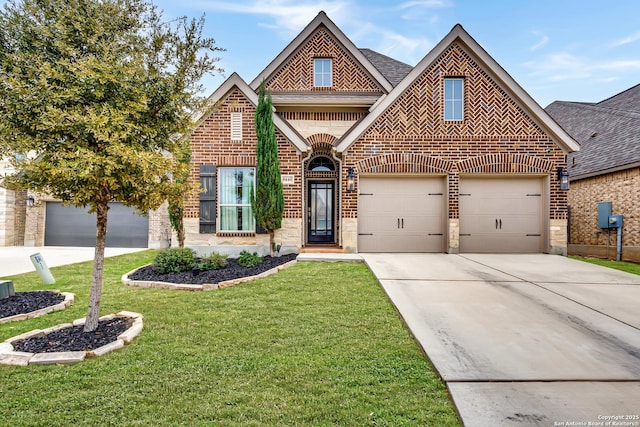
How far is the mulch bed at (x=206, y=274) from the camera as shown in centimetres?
665

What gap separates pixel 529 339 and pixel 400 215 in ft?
21.1

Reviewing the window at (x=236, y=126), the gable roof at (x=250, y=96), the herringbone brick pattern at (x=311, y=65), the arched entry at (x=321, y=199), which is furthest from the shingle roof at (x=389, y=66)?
the window at (x=236, y=126)

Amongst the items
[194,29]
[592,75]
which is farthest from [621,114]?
[194,29]

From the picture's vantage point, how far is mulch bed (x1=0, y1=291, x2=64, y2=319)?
191 inches

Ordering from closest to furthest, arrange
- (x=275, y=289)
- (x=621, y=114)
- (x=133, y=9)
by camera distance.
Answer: (x=133, y=9) < (x=275, y=289) < (x=621, y=114)

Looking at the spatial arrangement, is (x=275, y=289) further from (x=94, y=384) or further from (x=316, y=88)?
(x=316, y=88)

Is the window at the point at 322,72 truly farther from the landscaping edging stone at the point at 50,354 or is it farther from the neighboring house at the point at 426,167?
the landscaping edging stone at the point at 50,354

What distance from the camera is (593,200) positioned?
38.7 ft

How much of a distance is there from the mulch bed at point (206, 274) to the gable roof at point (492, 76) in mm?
4260

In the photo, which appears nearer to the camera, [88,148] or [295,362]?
[295,362]

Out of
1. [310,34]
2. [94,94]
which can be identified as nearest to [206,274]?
[94,94]

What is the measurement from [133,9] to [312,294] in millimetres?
4600

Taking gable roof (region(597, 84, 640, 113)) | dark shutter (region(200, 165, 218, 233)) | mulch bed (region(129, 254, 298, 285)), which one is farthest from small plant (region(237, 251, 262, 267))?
gable roof (region(597, 84, 640, 113))

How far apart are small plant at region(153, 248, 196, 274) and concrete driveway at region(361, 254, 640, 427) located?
4.29 meters
